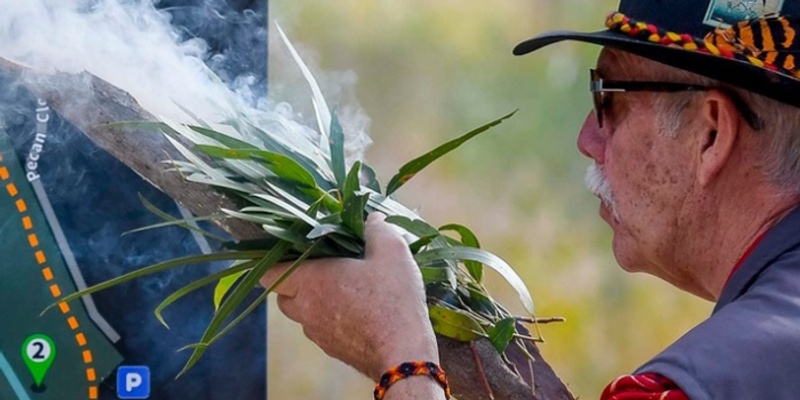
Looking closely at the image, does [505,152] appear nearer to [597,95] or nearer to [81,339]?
[597,95]

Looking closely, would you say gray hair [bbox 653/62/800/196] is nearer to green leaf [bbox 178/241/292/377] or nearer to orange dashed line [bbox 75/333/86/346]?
green leaf [bbox 178/241/292/377]

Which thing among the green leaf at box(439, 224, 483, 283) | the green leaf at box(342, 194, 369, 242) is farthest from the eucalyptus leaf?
the green leaf at box(439, 224, 483, 283)

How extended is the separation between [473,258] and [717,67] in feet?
1.60

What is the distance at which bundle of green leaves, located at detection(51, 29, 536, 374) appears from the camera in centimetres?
138

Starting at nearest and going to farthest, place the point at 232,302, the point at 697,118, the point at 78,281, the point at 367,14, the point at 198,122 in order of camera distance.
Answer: the point at 697,118 → the point at 232,302 → the point at 198,122 → the point at 78,281 → the point at 367,14

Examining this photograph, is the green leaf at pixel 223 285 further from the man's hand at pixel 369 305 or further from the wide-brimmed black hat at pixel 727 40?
the wide-brimmed black hat at pixel 727 40

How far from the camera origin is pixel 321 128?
1.57 m

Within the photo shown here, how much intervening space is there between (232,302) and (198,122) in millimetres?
325

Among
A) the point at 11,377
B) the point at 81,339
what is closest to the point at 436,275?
the point at 81,339

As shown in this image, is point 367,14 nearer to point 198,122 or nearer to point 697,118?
point 198,122

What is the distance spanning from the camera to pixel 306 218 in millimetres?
1384

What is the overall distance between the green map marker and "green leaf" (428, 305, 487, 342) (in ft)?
2.63

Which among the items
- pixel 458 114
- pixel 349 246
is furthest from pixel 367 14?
pixel 349 246

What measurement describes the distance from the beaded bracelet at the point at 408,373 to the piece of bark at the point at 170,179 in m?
0.24
